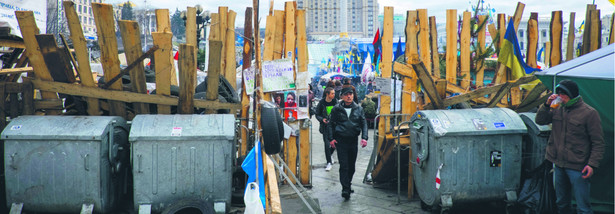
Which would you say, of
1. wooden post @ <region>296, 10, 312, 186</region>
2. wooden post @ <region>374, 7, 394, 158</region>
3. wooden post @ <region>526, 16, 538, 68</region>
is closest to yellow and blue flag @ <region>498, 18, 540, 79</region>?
wooden post @ <region>526, 16, 538, 68</region>

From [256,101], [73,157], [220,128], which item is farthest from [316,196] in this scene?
[73,157]

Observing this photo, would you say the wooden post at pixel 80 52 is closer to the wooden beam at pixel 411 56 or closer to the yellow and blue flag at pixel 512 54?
the wooden beam at pixel 411 56

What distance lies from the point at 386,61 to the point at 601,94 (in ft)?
12.2

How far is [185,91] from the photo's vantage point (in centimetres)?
711

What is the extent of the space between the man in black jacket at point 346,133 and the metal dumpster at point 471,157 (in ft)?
5.01

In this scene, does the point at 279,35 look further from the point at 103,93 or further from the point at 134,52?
the point at 103,93

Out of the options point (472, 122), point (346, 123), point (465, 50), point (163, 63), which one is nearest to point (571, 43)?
point (465, 50)

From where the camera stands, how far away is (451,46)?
932cm

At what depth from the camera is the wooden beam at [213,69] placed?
7090 millimetres

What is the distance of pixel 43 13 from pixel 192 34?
9.85 feet

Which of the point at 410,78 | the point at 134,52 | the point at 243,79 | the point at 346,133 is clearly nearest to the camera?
the point at 134,52

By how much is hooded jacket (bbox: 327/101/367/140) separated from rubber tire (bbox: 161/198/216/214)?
2628 mm

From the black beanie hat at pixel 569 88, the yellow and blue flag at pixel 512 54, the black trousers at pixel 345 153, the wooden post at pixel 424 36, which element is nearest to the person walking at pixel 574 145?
the black beanie hat at pixel 569 88

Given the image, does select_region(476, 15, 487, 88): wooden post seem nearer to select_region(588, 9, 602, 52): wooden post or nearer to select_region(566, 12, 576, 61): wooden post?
select_region(566, 12, 576, 61): wooden post
